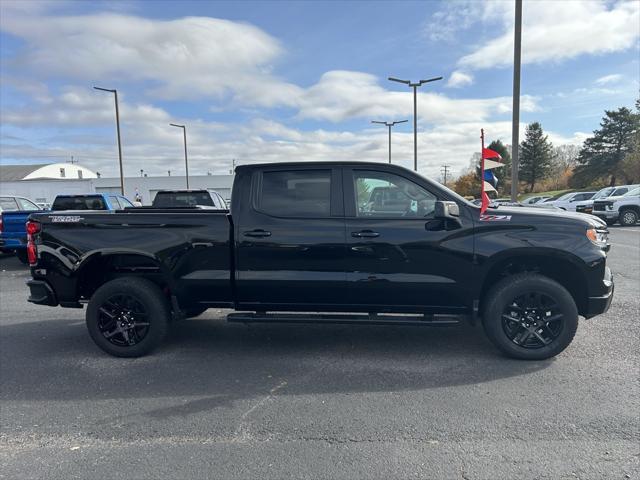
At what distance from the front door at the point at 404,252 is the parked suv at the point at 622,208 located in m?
19.7

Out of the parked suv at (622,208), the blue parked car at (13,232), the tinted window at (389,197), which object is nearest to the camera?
the tinted window at (389,197)

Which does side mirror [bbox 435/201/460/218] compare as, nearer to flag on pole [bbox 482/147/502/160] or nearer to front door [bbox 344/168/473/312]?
front door [bbox 344/168/473/312]

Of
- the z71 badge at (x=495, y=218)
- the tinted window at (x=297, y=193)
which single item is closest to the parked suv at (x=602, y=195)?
the z71 badge at (x=495, y=218)

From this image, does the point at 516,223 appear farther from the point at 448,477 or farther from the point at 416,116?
the point at 416,116

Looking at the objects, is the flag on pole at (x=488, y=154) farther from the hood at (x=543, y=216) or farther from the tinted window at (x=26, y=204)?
the tinted window at (x=26, y=204)

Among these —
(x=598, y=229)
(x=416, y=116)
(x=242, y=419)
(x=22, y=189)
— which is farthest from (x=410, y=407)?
(x=22, y=189)

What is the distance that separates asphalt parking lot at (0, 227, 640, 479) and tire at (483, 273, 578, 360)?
0.18m

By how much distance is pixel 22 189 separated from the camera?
51.8 metres

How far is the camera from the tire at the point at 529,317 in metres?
4.14

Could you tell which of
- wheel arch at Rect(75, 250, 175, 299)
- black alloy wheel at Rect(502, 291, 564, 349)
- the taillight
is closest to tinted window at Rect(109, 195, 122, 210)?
the taillight

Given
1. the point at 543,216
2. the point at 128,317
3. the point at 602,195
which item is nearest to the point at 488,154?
the point at 543,216

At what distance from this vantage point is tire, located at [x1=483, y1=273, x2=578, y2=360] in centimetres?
414

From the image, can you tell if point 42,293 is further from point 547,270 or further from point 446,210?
point 547,270

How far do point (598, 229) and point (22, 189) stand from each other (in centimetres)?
6124
